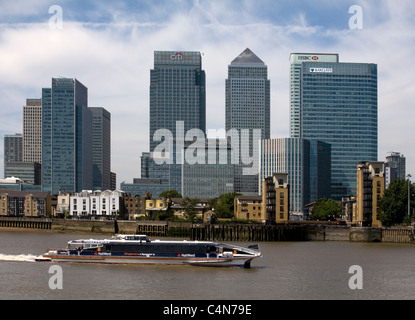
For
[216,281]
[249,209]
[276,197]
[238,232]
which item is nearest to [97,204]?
[249,209]

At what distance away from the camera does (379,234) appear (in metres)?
126

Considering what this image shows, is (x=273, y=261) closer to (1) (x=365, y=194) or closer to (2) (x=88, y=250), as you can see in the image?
(2) (x=88, y=250)

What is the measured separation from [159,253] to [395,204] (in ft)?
242

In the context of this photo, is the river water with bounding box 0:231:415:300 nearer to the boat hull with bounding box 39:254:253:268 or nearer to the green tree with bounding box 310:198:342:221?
the boat hull with bounding box 39:254:253:268

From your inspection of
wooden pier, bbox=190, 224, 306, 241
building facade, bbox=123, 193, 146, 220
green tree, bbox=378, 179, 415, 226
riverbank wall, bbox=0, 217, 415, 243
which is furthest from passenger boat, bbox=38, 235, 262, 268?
building facade, bbox=123, 193, 146, 220

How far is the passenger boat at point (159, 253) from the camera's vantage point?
2763 inches

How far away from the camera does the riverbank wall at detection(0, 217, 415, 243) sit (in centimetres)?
12362

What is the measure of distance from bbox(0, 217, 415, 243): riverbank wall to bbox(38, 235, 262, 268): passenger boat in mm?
51005

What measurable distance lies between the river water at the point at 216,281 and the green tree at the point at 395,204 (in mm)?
52856

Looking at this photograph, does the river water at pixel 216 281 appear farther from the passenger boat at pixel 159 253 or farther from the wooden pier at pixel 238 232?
the wooden pier at pixel 238 232

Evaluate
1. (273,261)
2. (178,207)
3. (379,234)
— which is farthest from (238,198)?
(273,261)

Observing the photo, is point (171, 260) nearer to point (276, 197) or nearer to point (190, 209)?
point (276, 197)

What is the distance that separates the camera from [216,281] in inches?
2330

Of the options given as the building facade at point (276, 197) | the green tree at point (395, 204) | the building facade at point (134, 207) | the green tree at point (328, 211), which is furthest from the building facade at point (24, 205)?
the green tree at point (395, 204)
